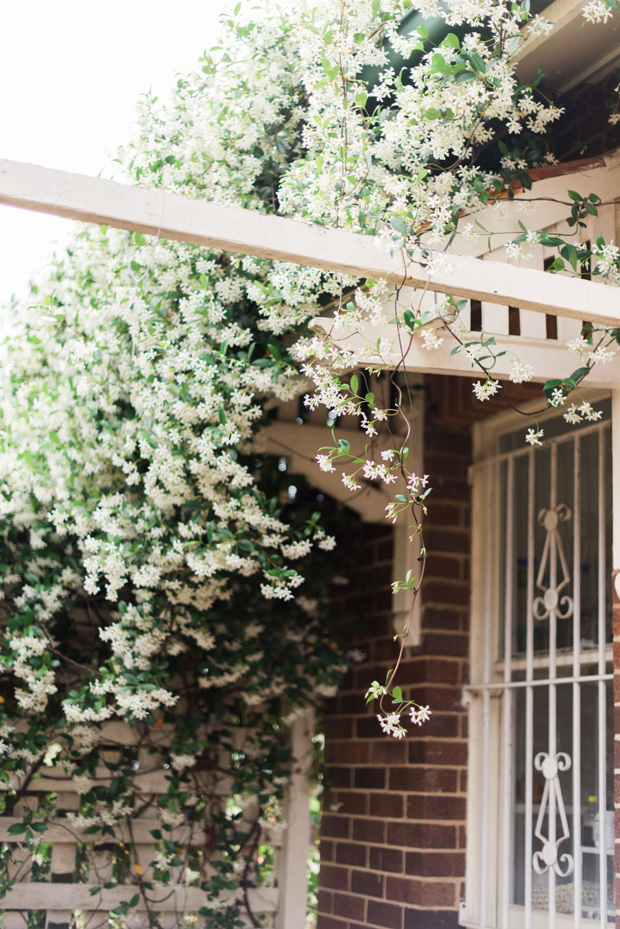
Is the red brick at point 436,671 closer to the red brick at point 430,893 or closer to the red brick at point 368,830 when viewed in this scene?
the red brick at point 368,830

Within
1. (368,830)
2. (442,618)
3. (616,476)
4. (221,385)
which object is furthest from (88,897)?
(616,476)

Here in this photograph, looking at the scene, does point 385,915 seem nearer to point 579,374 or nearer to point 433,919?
point 433,919

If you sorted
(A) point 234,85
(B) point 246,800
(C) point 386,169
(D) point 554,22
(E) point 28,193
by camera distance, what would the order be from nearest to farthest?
(E) point 28,193
(D) point 554,22
(C) point 386,169
(A) point 234,85
(B) point 246,800

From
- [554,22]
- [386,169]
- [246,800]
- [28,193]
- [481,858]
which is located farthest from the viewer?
[246,800]

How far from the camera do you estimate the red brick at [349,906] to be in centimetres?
386

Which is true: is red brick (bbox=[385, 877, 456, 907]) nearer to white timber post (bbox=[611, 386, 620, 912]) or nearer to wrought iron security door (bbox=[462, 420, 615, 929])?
wrought iron security door (bbox=[462, 420, 615, 929])

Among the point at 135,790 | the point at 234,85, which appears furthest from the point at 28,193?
the point at 135,790

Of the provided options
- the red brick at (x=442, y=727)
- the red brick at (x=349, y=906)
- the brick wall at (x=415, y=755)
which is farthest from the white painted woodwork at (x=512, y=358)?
the red brick at (x=349, y=906)

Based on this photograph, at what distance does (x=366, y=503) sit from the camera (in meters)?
4.01

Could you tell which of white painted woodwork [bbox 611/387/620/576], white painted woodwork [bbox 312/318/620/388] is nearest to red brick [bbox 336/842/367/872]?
white painted woodwork [bbox 611/387/620/576]

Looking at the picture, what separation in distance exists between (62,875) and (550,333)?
2.73 meters

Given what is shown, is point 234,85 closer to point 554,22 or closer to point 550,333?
point 554,22

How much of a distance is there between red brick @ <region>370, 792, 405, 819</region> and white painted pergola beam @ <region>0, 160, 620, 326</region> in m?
2.31

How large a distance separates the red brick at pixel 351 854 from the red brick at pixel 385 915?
0.17m
